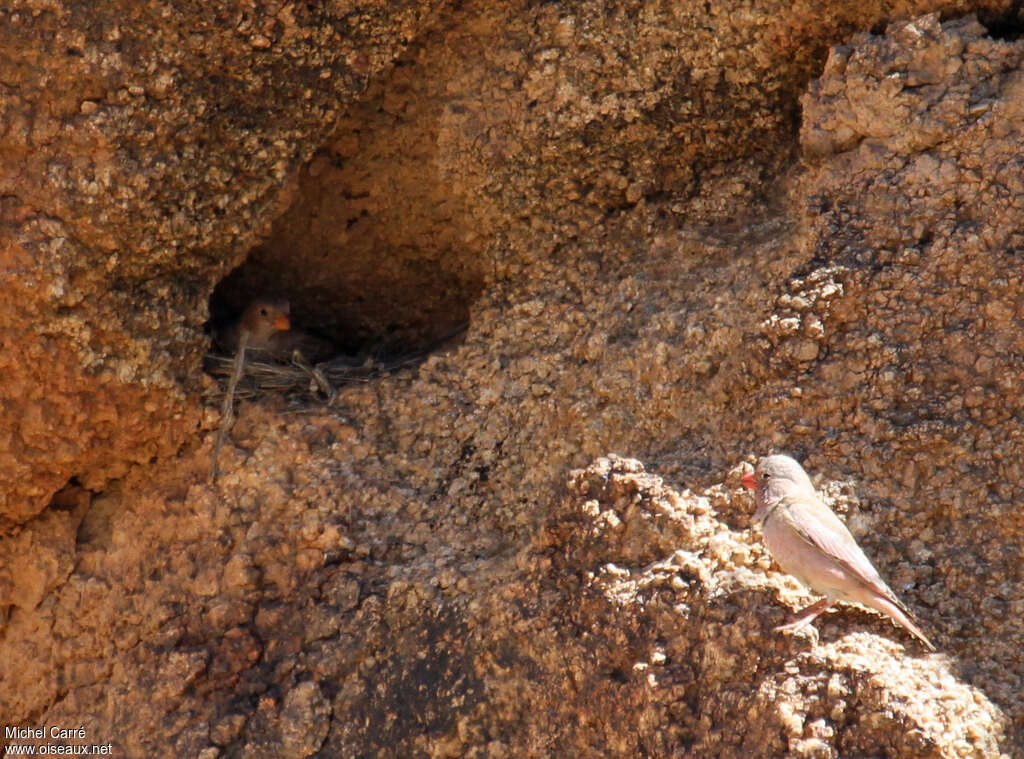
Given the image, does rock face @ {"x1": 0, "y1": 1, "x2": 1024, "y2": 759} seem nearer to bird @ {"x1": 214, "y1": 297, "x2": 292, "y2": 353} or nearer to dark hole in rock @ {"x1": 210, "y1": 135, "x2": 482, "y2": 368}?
dark hole in rock @ {"x1": 210, "y1": 135, "x2": 482, "y2": 368}

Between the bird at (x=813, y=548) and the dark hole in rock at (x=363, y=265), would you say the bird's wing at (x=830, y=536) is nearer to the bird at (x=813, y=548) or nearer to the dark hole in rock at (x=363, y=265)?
the bird at (x=813, y=548)

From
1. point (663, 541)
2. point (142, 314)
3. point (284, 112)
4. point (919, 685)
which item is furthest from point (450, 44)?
point (919, 685)

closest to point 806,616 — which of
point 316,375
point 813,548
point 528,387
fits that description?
point 813,548

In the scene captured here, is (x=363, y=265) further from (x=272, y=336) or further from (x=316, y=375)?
(x=316, y=375)

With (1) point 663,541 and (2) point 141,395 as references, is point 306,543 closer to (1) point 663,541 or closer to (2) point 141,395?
(2) point 141,395

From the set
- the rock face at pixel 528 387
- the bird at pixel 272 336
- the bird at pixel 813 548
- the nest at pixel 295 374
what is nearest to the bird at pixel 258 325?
the bird at pixel 272 336
